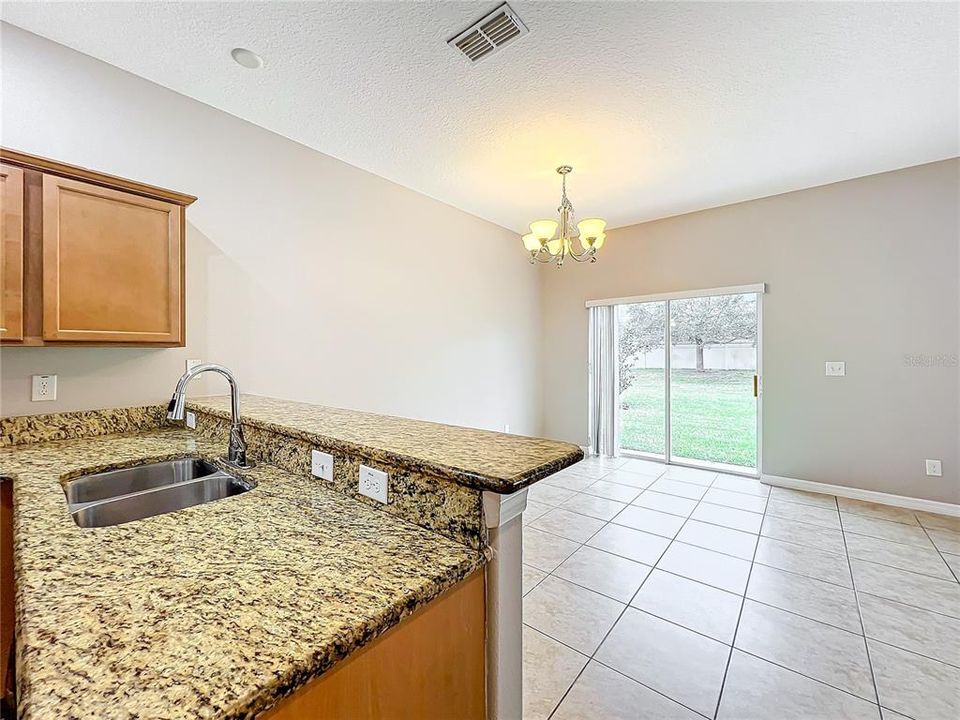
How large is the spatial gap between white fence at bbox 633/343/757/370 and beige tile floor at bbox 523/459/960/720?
4.75 ft

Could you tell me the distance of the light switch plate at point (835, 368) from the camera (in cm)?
365

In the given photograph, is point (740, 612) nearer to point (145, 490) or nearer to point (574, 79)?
point (145, 490)

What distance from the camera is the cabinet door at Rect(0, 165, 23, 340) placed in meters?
1.64

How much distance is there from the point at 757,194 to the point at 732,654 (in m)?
3.90

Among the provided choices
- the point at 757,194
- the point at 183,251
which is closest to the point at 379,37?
the point at 183,251

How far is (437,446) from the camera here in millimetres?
1158

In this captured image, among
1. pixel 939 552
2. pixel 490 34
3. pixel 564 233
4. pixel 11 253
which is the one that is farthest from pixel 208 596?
pixel 939 552

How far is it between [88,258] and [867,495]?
18.6 ft

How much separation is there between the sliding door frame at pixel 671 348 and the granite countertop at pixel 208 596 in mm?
4269

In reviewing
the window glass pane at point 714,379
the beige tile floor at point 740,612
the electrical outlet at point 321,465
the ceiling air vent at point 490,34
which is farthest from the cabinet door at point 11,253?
the window glass pane at point 714,379

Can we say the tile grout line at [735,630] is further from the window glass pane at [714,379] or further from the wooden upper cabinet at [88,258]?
the wooden upper cabinet at [88,258]

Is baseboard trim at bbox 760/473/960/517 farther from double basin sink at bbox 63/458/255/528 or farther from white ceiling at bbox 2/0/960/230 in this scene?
double basin sink at bbox 63/458/255/528

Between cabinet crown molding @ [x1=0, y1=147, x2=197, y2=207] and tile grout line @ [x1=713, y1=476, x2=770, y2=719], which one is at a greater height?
cabinet crown molding @ [x1=0, y1=147, x2=197, y2=207]

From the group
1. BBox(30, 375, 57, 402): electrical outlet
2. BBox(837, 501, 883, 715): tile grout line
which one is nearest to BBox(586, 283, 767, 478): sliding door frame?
BBox(837, 501, 883, 715): tile grout line
